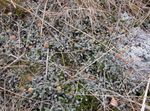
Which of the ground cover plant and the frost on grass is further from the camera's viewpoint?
the frost on grass

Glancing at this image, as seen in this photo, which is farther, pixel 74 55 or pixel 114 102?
pixel 74 55

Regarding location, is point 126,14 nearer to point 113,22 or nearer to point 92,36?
point 113,22

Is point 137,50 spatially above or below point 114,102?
above

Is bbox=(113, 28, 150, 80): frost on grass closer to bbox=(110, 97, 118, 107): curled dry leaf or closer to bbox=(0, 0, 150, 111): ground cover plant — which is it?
bbox=(0, 0, 150, 111): ground cover plant

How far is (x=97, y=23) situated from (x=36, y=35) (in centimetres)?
36

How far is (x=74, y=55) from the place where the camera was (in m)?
1.68

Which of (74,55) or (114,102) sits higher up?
(74,55)

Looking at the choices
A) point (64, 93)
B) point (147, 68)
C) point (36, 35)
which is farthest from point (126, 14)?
point (64, 93)

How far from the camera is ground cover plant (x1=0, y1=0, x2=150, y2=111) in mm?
1522

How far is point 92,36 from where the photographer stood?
1764 mm

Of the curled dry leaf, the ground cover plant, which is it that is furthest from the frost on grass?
the curled dry leaf

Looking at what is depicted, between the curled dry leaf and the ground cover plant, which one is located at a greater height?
the ground cover plant

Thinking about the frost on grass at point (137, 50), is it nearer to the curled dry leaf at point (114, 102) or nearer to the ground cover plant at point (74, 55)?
the ground cover plant at point (74, 55)

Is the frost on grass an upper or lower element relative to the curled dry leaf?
upper
